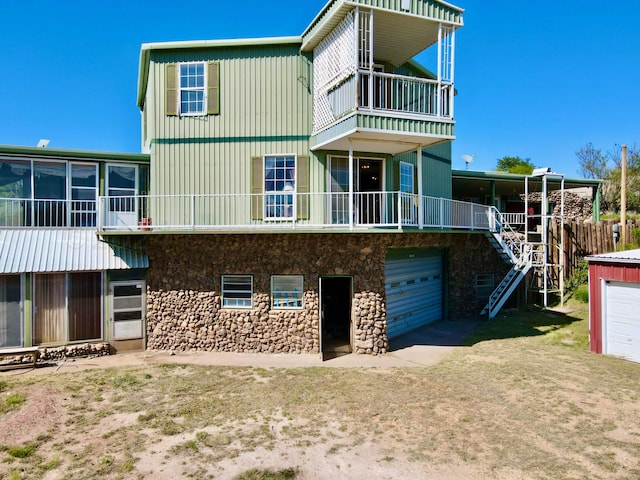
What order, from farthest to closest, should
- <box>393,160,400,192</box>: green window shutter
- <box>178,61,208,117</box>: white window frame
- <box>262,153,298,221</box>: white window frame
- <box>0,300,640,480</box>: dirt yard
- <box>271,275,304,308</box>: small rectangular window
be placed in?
<box>393,160,400,192</box>: green window shutter < <box>178,61,208,117</box>: white window frame < <box>262,153,298,221</box>: white window frame < <box>271,275,304,308</box>: small rectangular window < <box>0,300,640,480</box>: dirt yard

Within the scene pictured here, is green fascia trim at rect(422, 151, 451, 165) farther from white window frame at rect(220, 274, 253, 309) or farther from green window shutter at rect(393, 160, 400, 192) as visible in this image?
white window frame at rect(220, 274, 253, 309)

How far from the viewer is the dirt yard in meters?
6.25

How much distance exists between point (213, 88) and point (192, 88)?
0.72 metres

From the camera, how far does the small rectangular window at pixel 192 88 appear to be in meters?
13.7

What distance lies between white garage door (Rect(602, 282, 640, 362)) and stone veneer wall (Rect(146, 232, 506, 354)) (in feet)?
17.5

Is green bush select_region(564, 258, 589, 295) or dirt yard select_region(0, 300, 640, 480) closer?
dirt yard select_region(0, 300, 640, 480)

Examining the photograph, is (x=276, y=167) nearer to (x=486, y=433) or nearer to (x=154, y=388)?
(x=154, y=388)

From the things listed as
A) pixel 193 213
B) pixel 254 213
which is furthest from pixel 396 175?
pixel 193 213

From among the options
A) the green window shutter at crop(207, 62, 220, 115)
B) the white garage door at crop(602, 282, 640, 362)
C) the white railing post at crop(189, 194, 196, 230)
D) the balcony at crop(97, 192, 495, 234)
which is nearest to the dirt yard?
the white garage door at crop(602, 282, 640, 362)

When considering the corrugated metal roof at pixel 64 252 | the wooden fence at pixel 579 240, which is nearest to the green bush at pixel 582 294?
the wooden fence at pixel 579 240

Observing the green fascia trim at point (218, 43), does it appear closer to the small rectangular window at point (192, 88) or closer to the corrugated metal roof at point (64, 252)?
the small rectangular window at point (192, 88)

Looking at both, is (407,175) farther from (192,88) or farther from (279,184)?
(192,88)

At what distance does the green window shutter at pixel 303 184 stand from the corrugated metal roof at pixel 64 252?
5.14 m

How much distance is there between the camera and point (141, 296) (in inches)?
A: 518
